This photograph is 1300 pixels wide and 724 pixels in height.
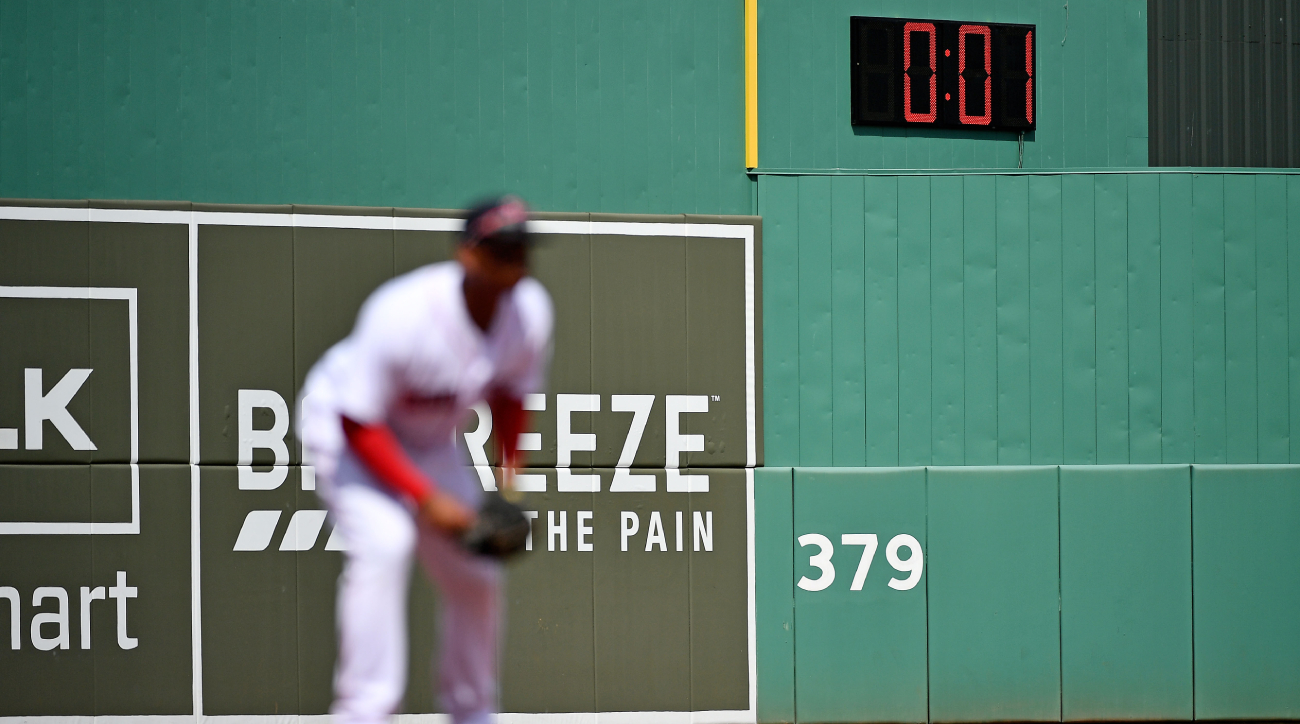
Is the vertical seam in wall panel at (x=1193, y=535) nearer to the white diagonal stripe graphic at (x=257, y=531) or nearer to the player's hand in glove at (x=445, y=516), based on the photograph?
the white diagonal stripe graphic at (x=257, y=531)

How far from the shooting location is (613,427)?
301 inches

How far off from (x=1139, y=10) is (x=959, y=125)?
1.54 m

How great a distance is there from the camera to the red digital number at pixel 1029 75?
7980 millimetres

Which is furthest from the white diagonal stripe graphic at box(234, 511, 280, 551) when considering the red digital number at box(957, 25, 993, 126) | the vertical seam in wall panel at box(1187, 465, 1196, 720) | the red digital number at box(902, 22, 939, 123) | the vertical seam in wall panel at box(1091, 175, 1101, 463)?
the vertical seam in wall panel at box(1187, 465, 1196, 720)

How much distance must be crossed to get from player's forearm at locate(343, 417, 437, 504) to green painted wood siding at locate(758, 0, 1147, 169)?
17.0 feet

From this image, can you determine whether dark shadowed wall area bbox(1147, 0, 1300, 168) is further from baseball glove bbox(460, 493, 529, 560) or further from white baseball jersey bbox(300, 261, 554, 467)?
baseball glove bbox(460, 493, 529, 560)

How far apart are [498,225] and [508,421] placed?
0.70 metres

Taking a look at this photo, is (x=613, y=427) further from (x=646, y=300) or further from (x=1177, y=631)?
(x=1177, y=631)

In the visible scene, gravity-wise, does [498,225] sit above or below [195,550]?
above

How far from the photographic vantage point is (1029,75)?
315 inches

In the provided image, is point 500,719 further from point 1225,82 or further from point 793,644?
point 1225,82

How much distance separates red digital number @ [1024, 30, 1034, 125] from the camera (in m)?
7.98

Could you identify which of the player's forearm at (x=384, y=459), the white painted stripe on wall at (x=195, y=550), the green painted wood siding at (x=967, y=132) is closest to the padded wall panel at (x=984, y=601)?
the green painted wood siding at (x=967, y=132)

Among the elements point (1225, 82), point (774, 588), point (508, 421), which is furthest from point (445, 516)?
point (1225, 82)
